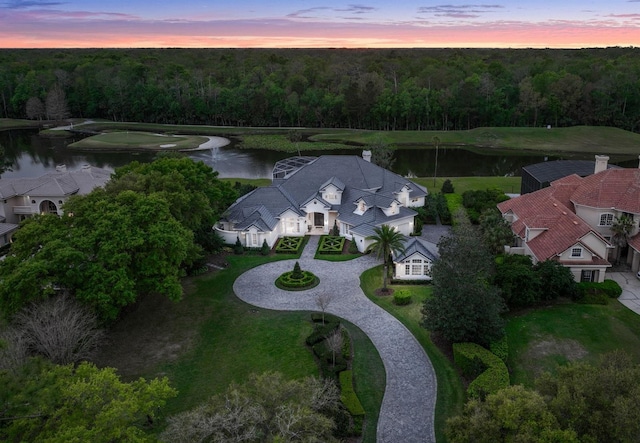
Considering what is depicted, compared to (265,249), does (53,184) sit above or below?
above

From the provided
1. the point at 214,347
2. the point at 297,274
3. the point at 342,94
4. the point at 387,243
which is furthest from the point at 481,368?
the point at 342,94

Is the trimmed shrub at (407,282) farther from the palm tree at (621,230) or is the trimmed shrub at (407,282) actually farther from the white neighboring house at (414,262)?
the palm tree at (621,230)

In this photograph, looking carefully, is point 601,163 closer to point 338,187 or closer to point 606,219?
point 606,219

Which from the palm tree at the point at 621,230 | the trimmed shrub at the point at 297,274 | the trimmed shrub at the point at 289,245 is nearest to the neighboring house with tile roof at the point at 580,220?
the palm tree at the point at 621,230

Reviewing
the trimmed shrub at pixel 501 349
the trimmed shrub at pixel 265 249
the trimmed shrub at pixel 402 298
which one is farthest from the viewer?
the trimmed shrub at pixel 265 249

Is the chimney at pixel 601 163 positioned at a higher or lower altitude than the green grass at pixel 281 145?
higher
